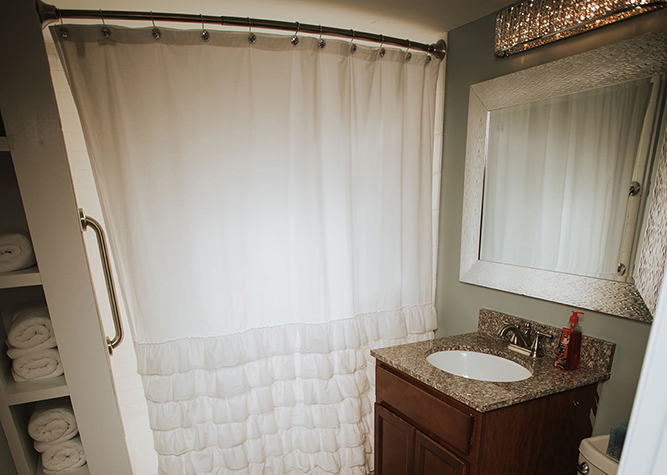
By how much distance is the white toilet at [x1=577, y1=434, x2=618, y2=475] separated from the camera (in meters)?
1.04

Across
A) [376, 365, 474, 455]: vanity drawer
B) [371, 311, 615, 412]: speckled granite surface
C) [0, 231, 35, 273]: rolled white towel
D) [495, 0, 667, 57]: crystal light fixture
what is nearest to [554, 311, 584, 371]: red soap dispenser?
[371, 311, 615, 412]: speckled granite surface

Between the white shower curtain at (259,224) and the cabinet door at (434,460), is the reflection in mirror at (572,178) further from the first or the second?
the cabinet door at (434,460)

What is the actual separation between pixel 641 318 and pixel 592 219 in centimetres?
37

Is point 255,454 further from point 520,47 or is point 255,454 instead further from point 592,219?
point 520,47

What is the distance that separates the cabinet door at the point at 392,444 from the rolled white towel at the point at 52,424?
1.23 metres

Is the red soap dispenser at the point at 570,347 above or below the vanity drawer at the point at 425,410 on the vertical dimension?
above

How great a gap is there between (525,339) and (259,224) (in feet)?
4.26

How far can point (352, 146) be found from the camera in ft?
5.36

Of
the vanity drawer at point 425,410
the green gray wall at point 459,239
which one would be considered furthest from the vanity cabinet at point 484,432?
the green gray wall at point 459,239

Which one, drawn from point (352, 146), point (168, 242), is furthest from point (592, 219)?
point (168, 242)

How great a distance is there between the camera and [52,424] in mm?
1210

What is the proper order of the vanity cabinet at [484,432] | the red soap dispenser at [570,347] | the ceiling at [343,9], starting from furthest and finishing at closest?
the ceiling at [343,9] < the red soap dispenser at [570,347] < the vanity cabinet at [484,432]

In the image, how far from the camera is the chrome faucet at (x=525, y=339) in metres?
1.41

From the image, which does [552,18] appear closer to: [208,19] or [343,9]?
[343,9]
